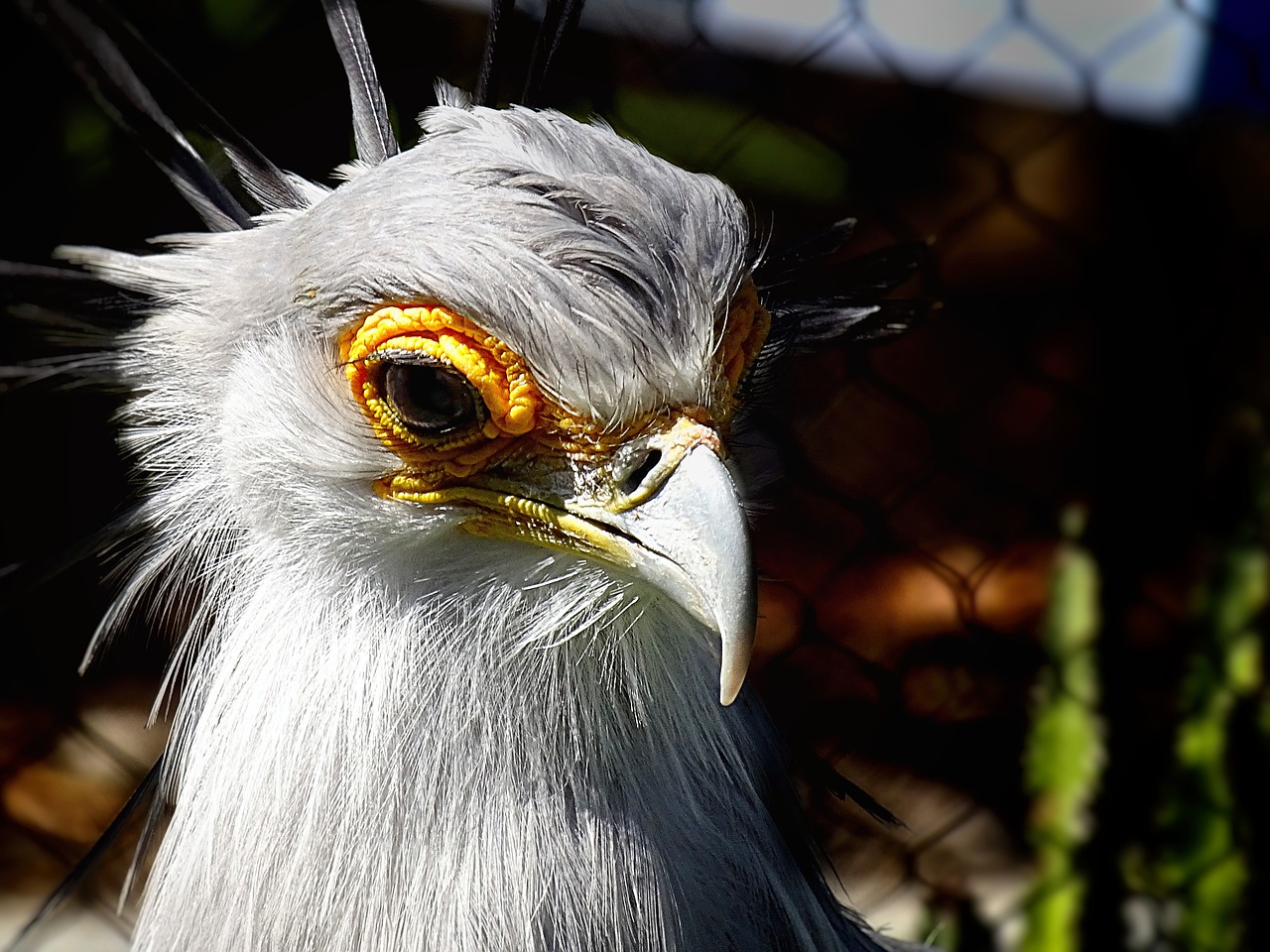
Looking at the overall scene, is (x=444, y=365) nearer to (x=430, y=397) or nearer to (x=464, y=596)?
(x=430, y=397)

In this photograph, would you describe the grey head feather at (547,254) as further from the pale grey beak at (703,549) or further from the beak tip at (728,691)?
the beak tip at (728,691)

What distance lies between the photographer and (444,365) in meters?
0.80

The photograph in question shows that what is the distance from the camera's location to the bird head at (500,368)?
779 millimetres

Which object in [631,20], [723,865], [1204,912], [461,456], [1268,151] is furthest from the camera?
[1268,151]

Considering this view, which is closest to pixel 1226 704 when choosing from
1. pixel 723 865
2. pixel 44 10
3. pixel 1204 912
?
pixel 1204 912

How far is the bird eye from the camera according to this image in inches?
31.7

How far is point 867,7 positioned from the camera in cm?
204

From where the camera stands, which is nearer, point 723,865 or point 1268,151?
point 723,865

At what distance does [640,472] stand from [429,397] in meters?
0.16

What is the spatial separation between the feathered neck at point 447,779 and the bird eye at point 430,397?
0.41ft

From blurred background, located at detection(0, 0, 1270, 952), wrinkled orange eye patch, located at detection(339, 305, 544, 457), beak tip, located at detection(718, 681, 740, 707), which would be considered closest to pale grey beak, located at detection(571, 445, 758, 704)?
beak tip, located at detection(718, 681, 740, 707)

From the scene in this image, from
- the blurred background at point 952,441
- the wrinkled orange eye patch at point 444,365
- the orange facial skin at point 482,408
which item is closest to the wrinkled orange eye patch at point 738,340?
the orange facial skin at point 482,408

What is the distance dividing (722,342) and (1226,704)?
5.09ft

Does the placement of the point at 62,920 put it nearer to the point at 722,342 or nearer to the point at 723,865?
the point at 723,865
